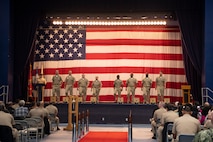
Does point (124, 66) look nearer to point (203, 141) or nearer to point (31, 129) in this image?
point (31, 129)

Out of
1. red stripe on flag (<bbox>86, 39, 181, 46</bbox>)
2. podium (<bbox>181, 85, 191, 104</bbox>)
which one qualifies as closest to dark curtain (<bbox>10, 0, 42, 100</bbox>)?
red stripe on flag (<bbox>86, 39, 181, 46</bbox>)

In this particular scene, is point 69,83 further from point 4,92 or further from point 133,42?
point 133,42

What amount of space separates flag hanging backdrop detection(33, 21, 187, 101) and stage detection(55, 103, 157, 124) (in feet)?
13.2

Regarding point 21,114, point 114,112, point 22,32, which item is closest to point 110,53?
point 114,112

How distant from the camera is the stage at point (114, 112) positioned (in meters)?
20.7

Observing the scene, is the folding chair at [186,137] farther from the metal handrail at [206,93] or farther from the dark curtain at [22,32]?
the dark curtain at [22,32]

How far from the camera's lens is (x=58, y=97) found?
75.6ft

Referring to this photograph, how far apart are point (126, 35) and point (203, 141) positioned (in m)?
20.6

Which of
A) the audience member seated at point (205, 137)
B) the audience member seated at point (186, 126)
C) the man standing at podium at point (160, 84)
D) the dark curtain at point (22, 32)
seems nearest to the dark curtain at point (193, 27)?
the man standing at podium at point (160, 84)

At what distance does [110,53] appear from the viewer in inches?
995

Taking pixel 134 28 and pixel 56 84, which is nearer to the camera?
pixel 56 84

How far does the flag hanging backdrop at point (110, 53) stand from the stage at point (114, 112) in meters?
4.02

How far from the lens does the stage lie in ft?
67.8

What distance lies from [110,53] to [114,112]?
532 centimetres
